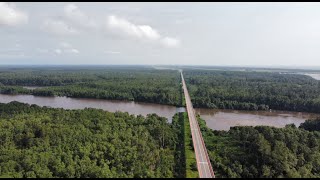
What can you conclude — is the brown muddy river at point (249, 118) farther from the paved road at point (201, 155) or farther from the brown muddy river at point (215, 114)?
the paved road at point (201, 155)

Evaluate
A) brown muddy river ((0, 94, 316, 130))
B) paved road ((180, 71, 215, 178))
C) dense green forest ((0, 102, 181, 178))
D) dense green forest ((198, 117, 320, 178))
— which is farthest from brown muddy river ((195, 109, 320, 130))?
dense green forest ((0, 102, 181, 178))

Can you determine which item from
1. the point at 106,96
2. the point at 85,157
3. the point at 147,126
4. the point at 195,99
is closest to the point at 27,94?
the point at 106,96

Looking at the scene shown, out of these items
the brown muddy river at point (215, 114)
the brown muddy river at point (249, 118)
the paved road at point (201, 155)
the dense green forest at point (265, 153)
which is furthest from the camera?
the brown muddy river at point (215, 114)

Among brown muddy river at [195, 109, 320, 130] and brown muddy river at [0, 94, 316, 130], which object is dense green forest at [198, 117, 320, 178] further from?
brown muddy river at [195, 109, 320, 130]

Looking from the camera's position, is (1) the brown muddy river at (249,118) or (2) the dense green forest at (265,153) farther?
(1) the brown muddy river at (249,118)

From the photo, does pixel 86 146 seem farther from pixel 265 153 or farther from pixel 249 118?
pixel 249 118

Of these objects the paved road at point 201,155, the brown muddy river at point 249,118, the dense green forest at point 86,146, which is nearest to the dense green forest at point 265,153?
the paved road at point 201,155
